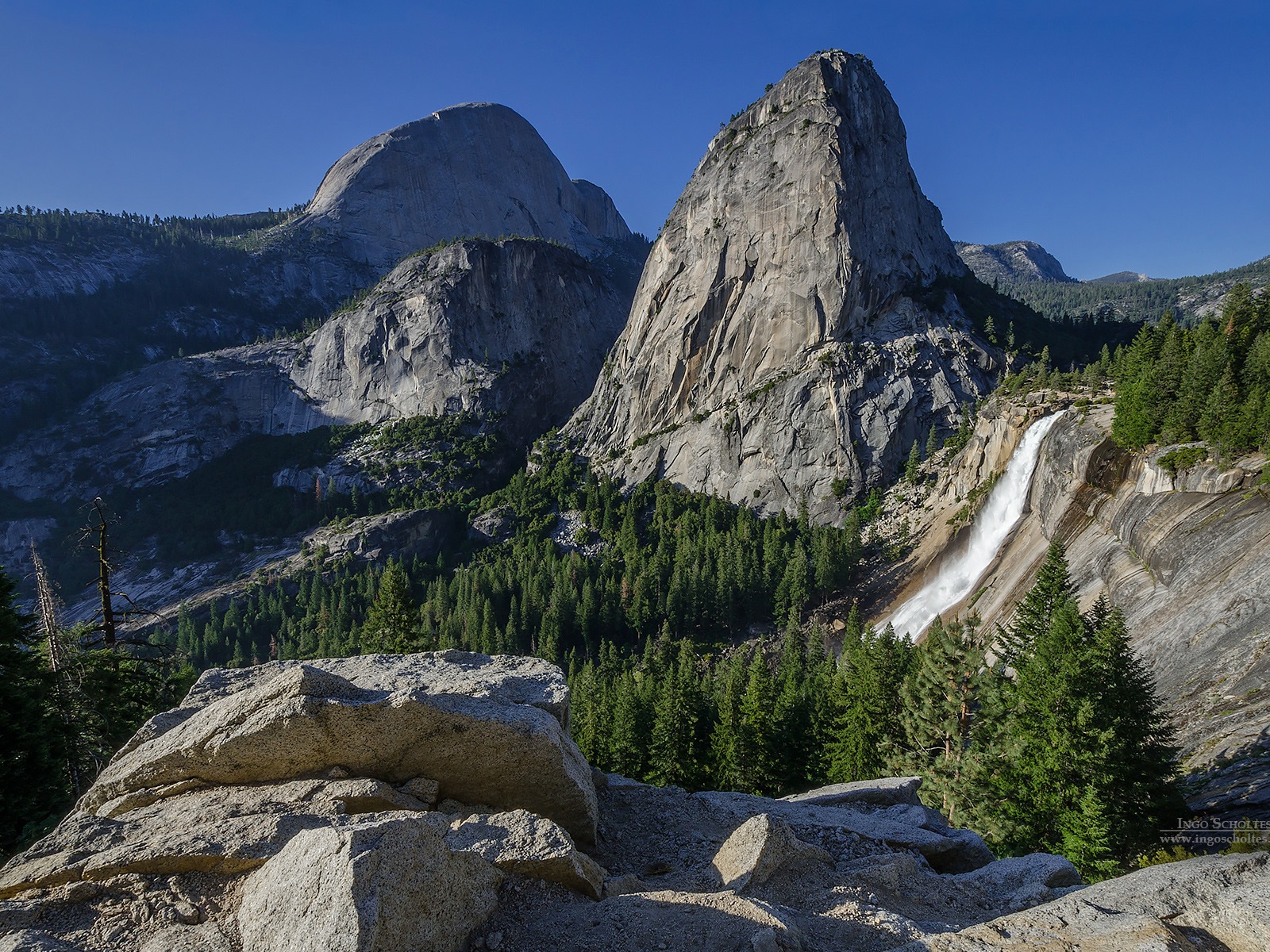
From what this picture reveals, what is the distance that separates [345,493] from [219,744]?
127m

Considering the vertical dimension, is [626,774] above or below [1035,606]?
below

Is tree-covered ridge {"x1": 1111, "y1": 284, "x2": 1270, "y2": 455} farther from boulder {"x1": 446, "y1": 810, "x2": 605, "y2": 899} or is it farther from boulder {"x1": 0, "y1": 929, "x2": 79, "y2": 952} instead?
boulder {"x1": 0, "y1": 929, "x2": 79, "y2": 952}

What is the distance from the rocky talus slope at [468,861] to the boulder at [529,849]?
0.04 metres

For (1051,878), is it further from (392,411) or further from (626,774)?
(392,411)

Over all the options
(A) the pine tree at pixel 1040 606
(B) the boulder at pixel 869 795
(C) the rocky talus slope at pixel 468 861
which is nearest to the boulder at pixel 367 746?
(C) the rocky talus slope at pixel 468 861

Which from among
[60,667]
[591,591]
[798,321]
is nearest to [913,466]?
[798,321]

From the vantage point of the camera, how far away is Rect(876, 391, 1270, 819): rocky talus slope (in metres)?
21.7

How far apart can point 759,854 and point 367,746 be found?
23.8 ft

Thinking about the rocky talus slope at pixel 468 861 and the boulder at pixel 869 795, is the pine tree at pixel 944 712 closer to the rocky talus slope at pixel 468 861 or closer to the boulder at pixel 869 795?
the boulder at pixel 869 795

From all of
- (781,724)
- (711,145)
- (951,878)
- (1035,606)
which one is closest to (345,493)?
(711,145)

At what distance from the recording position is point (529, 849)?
9977mm

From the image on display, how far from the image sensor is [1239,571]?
28906 mm

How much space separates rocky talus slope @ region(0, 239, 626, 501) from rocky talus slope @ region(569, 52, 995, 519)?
28241 mm

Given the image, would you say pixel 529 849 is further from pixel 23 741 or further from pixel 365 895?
pixel 23 741
